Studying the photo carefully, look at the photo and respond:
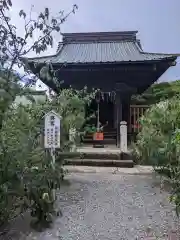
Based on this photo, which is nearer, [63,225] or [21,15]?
[21,15]

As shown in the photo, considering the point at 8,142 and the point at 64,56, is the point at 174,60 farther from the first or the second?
the point at 8,142

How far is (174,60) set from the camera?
1002 centimetres

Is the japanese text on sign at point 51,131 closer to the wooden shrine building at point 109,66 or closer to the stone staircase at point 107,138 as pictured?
the wooden shrine building at point 109,66

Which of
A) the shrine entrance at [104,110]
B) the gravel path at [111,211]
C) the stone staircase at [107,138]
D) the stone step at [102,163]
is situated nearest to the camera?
the gravel path at [111,211]

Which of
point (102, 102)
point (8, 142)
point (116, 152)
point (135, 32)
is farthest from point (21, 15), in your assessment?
point (135, 32)

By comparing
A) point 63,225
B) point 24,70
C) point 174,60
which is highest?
point 174,60

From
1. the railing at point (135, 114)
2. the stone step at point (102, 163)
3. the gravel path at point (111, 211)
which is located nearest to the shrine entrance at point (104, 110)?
the railing at point (135, 114)

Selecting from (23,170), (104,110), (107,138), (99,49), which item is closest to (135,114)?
(107,138)

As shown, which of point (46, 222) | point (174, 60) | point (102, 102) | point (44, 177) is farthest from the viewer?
point (102, 102)

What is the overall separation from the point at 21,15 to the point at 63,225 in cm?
255

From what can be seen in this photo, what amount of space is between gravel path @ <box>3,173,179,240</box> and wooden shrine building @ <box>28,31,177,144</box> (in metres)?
4.17

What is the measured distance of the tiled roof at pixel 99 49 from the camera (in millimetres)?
11227

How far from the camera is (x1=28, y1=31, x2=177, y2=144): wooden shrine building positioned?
10188mm

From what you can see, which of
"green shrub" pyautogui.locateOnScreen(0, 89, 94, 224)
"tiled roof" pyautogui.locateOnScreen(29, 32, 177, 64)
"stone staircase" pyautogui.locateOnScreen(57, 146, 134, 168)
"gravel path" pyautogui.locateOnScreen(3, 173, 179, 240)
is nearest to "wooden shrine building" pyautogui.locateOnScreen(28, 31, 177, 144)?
"tiled roof" pyautogui.locateOnScreen(29, 32, 177, 64)
